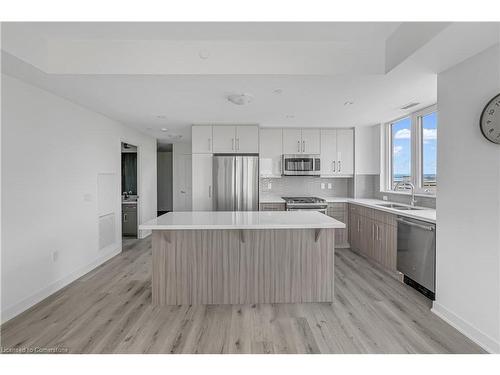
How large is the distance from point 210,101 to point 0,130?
207 cm

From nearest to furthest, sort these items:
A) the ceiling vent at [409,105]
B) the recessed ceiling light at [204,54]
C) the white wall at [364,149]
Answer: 1. the recessed ceiling light at [204,54]
2. the ceiling vent at [409,105]
3. the white wall at [364,149]

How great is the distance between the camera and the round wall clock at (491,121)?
1852mm

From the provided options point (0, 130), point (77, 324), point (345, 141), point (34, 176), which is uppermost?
point (345, 141)

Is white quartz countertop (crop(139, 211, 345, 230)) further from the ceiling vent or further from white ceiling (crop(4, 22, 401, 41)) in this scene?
the ceiling vent

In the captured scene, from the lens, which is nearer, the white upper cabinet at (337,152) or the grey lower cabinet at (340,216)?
the grey lower cabinet at (340,216)

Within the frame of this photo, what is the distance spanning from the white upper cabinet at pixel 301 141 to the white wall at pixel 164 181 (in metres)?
4.92

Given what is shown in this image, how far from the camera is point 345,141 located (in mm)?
4980

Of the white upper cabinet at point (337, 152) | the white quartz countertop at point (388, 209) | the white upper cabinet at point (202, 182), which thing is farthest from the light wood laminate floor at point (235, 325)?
the white upper cabinet at point (337, 152)

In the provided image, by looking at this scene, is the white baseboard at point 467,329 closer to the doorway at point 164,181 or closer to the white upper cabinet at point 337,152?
the white upper cabinet at point 337,152

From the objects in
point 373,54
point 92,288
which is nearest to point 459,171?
point 373,54

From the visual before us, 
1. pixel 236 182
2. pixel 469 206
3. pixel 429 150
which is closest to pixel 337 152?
pixel 429 150

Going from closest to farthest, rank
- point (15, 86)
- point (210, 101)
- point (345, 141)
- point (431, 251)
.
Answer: point (15, 86) → point (431, 251) → point (210, 101) → point (345, 141)

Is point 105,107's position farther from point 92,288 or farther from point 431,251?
point 431,251

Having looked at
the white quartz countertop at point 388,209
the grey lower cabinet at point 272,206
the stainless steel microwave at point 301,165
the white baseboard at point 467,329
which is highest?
the stainless steel microwave at point 301,165
